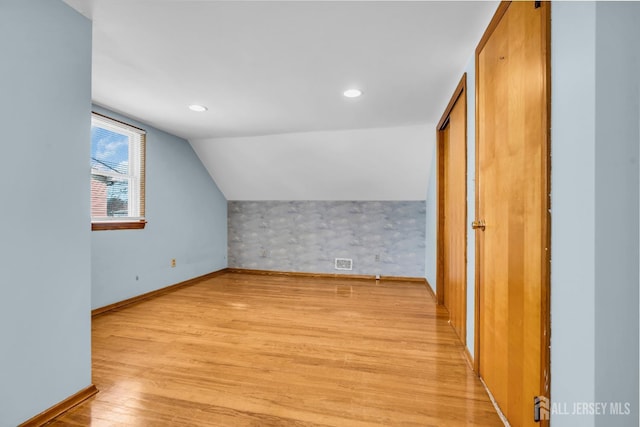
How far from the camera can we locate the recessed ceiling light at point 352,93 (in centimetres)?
258

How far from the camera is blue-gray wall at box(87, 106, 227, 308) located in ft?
10.1

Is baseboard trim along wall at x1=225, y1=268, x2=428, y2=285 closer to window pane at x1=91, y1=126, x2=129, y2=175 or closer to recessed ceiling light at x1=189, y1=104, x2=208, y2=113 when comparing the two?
window pane at x1=91, y1=126, x2=129, y2=175

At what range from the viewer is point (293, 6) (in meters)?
1.53

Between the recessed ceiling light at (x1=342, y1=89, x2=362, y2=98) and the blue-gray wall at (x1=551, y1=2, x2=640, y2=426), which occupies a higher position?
the recessed ceiling light at (x1=342, y1=89, x2=362, y2=98)

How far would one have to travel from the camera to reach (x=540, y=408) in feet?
3.53

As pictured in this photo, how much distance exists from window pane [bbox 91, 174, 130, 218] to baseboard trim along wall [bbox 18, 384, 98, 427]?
193 centimetres

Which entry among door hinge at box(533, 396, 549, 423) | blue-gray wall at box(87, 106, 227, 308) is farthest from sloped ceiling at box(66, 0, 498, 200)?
door hinge at box(533, 396, 549, 423)

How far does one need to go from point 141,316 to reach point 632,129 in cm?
369

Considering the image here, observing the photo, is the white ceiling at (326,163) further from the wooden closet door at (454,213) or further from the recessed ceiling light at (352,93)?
the recessed ceiling light at (352,93)

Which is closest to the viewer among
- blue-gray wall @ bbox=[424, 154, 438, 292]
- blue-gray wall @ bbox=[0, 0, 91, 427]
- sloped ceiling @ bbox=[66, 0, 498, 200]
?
blue-gray wall @ bbox=[0, 0, 91, 427]

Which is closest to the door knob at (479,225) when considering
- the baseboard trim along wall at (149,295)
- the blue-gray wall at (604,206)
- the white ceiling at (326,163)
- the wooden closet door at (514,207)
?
the wooden closet door at (514,207)

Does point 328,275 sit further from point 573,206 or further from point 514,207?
point 573,206

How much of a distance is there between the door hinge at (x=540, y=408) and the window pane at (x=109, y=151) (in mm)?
3909

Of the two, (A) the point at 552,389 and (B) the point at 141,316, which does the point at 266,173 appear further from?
(A) the point at 552,389
